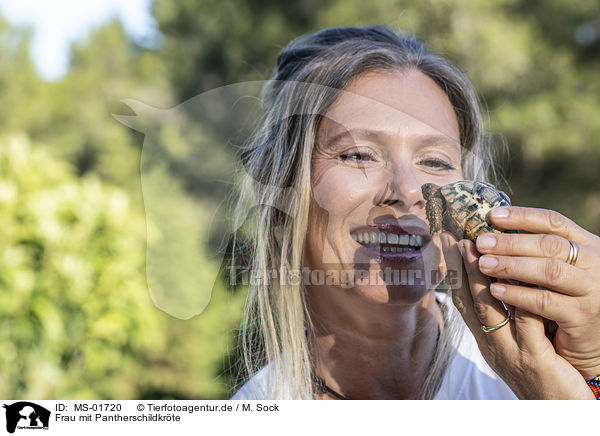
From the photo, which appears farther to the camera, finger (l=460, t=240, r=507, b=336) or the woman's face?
the woman's face

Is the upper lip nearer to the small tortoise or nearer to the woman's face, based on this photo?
the woman's face

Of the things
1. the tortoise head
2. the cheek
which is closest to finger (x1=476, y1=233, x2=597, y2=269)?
the tortoise head

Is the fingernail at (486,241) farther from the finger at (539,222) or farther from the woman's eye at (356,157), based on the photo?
the woman's eye at (356,157)

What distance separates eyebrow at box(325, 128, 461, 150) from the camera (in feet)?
4.42

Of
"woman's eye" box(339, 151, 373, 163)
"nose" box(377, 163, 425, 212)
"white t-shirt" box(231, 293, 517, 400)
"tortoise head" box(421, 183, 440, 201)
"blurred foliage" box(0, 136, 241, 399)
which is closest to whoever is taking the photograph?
"tortoise head" box(421, 183, 440, 201)

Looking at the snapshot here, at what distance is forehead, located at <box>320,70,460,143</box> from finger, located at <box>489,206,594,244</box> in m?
0.45

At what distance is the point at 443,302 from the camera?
1.70 meters

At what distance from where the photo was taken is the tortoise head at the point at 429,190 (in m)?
1.16

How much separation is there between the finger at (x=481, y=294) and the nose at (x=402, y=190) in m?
0.29

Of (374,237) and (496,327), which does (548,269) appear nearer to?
(496,327)

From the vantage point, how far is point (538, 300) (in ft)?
3.04
